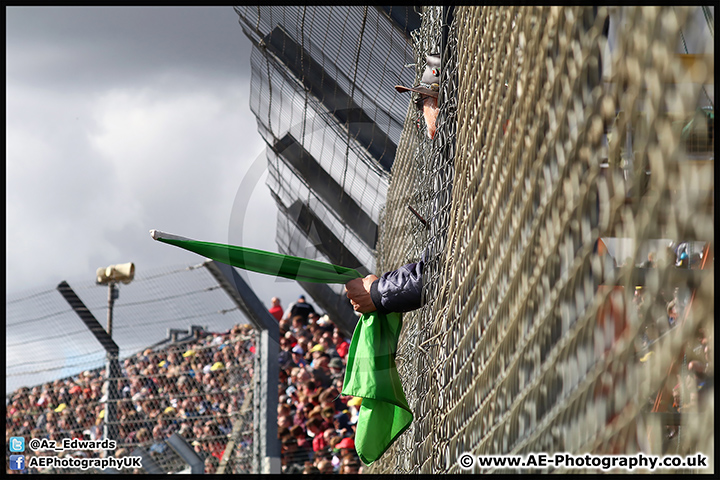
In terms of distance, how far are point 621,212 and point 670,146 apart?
4.2 inches

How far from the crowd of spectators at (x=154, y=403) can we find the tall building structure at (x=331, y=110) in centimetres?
103

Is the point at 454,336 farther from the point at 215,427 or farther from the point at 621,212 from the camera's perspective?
the point at 215,427

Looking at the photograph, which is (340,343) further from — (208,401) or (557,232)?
(557,232)

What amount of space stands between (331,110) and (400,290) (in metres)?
2.15

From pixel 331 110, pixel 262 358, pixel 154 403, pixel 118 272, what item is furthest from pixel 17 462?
pixel 331 110

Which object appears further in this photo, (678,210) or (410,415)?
(410,415)

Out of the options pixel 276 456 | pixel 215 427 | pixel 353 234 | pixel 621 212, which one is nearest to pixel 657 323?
pixel 621 212

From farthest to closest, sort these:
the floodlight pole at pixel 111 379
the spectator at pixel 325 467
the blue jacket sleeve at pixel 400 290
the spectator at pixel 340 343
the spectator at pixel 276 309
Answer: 1. the spectator at pixel 276 309
2. the spectator at pixel 340 343
3. the spectator at pixel 325 467
4. the floodlight pole at pixel 111 379
5. the blue jacket sleeve at pixel 400 290

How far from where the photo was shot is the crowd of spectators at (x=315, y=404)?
679 cm

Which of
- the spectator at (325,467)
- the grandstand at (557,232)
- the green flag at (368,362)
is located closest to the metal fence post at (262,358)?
the grandstand at (557,232)

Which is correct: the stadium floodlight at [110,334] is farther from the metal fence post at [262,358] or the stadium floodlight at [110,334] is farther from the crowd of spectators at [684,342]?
the crowd of spectators at [684,342]

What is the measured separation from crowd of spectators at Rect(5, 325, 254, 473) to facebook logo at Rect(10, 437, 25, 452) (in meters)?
0.10

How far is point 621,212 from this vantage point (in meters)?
0.65

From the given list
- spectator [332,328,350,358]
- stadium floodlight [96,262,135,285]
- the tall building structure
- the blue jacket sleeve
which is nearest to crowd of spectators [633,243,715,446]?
the blue jacket sleeve
